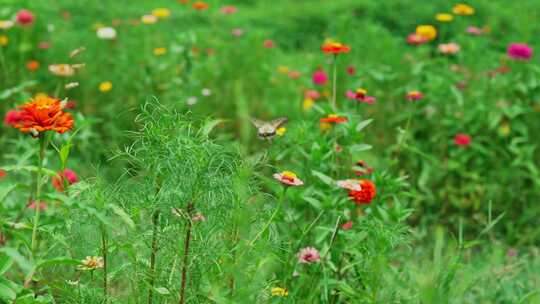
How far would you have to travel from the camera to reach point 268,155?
242cm

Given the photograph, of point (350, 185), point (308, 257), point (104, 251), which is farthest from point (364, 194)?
point (104, 251)

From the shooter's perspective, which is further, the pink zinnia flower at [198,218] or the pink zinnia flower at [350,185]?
the pink zinnia flower at [350,185]

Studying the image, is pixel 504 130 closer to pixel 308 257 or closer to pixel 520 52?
pixel 520 52

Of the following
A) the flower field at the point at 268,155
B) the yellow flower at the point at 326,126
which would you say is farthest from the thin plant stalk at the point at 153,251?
the yellow flower at the point at 326,126

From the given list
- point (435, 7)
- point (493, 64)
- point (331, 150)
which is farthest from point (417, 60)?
point (331, 150)

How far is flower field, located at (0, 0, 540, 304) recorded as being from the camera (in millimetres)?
1761

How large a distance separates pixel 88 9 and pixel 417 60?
238 cm

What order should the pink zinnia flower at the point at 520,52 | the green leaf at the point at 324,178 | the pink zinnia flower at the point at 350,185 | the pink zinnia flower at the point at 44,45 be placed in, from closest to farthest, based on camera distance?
the pink zinnia flower at the point at 350,185, the green leaf at the point at 324,178, the pink zinnia flower at the point at 520,52, the pink zinnia flower at the point at 44,45

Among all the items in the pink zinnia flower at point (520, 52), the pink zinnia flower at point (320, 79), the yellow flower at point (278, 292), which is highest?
the yellow flower at point (278, 292)

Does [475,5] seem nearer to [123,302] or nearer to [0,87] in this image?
[0,87]

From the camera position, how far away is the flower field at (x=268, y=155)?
5.78 ft

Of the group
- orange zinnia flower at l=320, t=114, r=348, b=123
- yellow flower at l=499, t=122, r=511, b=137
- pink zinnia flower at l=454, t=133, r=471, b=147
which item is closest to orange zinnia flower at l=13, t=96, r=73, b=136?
orange zinnia flower at l=320, t=114, r=348, b=123

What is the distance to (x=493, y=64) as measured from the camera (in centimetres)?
407

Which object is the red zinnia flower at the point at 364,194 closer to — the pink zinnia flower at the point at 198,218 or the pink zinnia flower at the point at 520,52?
the pink zinnia flower at the point at 198,218
